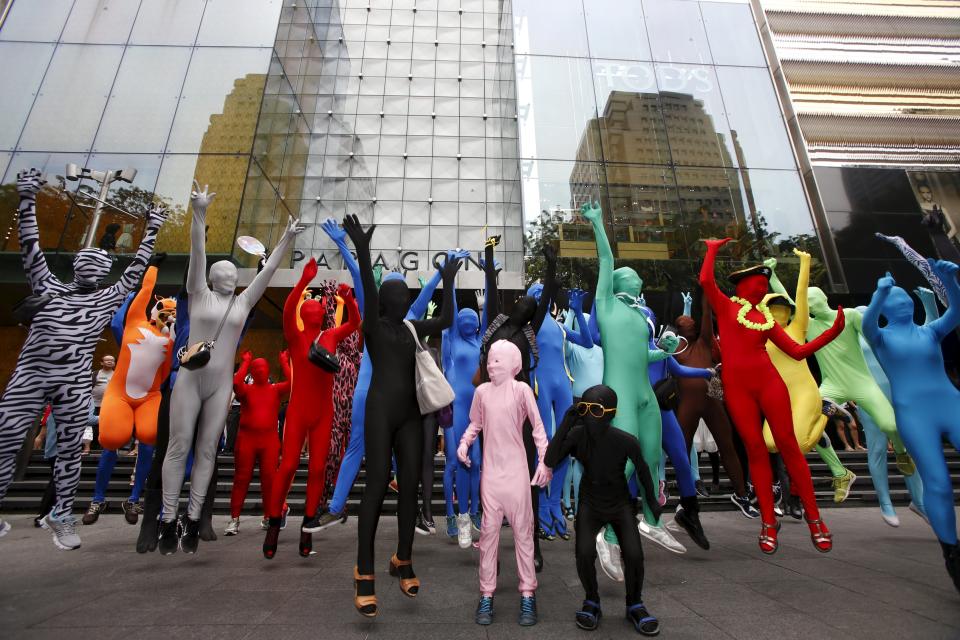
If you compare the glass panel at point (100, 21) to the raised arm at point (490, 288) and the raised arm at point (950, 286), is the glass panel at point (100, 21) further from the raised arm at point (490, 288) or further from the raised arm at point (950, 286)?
the raised arm at point (950, 286)

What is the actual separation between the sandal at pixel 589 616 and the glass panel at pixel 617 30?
61.1ft

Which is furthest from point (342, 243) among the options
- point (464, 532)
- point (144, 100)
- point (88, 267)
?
point (144, 100)

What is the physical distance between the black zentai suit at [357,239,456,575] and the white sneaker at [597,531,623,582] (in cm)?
144

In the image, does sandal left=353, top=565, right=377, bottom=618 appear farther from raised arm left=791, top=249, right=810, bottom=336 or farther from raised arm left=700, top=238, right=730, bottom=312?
raised arm left=791, top=249, right=810, bottom=336

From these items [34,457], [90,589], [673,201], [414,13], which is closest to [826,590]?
[90,589]

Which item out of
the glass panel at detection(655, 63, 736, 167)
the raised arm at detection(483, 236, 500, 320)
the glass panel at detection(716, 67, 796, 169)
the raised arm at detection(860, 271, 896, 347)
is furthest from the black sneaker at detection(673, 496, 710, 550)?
the glass panel at detection(716, 67, 796, 169)

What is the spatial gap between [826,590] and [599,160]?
14.2 meters

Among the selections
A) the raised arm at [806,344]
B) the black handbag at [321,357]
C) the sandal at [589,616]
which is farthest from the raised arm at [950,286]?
the black handbag at [321,357]

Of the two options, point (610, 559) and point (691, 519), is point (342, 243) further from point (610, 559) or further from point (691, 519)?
point (691, 519)

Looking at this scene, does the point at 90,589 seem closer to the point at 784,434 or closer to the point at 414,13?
the point at 784,434

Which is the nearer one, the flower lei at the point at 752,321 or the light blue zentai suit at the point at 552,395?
the flower lei at the point at 752,321

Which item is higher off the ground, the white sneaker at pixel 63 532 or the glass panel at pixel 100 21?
the glass panel at pixel 100 21

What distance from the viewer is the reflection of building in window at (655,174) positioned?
14.5m

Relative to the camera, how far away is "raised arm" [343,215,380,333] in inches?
123
